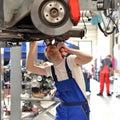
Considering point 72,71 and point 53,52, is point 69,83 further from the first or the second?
point 53,52

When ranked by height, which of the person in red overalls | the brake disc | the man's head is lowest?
the person in red overalls

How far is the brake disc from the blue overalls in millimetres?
1342

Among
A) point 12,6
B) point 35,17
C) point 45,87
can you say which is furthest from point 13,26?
point 45,87

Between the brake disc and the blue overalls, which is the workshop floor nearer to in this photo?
the blue overalls

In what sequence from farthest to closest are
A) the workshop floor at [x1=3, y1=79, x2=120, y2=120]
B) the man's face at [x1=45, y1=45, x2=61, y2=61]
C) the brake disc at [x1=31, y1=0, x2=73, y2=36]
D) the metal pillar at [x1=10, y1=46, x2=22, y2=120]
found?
the workshop floor at [x1=3, y1=79, x2=120, y2=120], the metal pillar at [x1=10, y1=46, x2=22, y2=120], the man's face at [x1=45, y1=45, x2=61, y2=61], the brake disc at [x1=31, y1=0, x2=73, y2=36]

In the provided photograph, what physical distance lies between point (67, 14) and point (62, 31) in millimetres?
102

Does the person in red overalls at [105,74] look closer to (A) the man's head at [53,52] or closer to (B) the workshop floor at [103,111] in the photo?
(B) the workshop floor at [103,111]

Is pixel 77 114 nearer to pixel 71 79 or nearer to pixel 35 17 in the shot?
pixel 71 79

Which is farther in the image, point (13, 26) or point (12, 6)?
point (13, 26)

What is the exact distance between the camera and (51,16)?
63.6 inches

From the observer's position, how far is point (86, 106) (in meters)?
2.92

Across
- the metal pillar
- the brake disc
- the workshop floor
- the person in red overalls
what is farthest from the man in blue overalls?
the person in red overalls

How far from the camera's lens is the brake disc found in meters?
1.59

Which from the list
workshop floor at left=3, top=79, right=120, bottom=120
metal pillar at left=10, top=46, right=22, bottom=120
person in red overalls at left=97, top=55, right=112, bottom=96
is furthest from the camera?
person in red overalls at left=97, top=55, right=112, bottom=96
